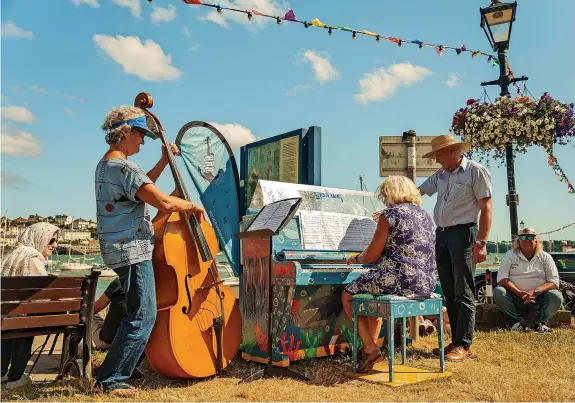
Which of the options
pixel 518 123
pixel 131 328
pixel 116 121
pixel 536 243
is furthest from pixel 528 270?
pixel 116 121

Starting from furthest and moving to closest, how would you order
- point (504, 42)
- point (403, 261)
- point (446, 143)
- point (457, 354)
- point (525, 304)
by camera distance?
1. point (504, 42)
2. point (525, 304)
3. point (446, 143)
4. point (457, 354)
5. point (403, 261)

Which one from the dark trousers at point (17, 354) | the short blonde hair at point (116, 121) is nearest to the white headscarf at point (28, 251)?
the dark trousers at point (17, 354)

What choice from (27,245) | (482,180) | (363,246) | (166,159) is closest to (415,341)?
(363,246)

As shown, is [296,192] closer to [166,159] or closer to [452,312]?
[166,159]

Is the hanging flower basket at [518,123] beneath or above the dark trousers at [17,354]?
above

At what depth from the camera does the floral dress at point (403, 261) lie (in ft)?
12.1

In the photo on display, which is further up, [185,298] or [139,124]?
[139,124]

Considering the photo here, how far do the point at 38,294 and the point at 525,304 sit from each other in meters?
5.19

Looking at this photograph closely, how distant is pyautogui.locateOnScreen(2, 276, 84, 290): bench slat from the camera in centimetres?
307

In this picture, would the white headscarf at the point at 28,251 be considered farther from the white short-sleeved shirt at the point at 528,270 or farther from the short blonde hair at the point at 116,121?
the white short-sleeved shirt at the point at 528,270

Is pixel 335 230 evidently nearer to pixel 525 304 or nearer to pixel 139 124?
pixel 139 124

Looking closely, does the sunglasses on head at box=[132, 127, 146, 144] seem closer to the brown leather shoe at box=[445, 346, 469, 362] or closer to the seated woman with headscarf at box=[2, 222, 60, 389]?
the seated woman with headscarf at box=[2, 222, 60, 389]

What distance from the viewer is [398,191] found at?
3.87m

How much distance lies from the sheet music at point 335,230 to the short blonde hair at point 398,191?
0.71 metres
